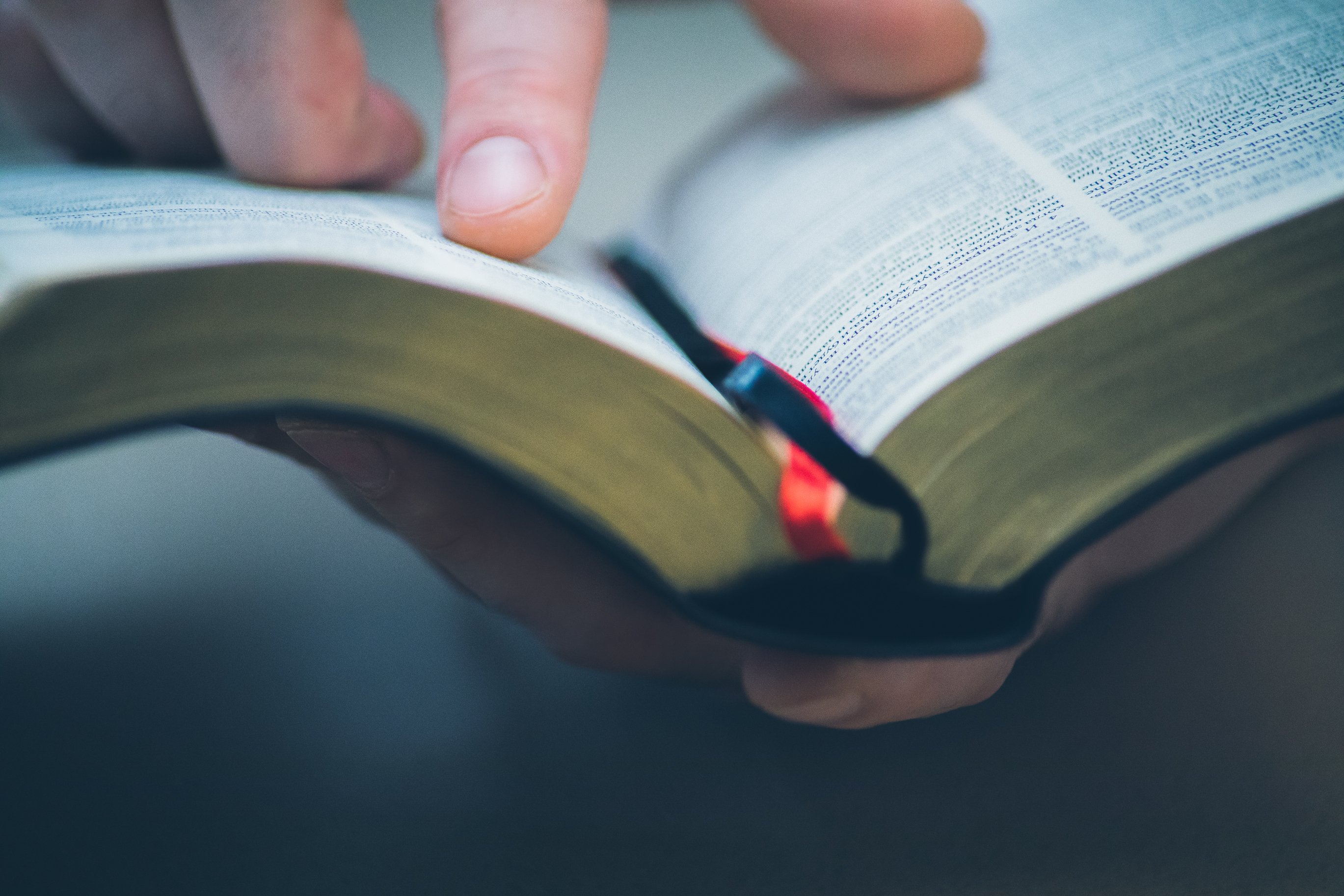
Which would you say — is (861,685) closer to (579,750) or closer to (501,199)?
(579,750)

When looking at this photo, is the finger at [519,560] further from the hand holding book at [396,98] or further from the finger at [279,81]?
the finger at [279,81]

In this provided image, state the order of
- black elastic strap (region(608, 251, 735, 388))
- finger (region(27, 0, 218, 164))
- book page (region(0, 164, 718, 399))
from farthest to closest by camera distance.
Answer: finger (region(27, 0, 218, 164))
black elastic strap (region(608, 251, 735, 388))
book page (region(0, 164, 718, 399))

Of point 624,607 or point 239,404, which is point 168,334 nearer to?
point 239,404

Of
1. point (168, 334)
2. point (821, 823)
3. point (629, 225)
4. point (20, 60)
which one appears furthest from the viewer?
point (629, 225)

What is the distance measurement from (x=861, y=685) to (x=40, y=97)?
2.16ft

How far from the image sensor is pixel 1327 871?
0.31 meters

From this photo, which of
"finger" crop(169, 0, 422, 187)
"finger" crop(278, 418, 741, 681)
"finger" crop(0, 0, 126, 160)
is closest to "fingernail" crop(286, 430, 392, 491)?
"finger" crop(278, 418, 741, 681)

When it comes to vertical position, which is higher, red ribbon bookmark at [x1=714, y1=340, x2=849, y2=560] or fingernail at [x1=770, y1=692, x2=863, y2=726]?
red ribbon bookmark at [x1=714, y1=340, x2=849, y2=560]

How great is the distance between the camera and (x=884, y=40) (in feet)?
1.56

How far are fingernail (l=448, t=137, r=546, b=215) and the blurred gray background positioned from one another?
0.75ft

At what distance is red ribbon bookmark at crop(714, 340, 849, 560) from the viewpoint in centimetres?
32

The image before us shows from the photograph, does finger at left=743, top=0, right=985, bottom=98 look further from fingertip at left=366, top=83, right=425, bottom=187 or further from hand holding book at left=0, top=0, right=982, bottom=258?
fingertip at left=366, top=83, right=425, bottom=187

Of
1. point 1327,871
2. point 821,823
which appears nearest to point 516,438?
point 821,823

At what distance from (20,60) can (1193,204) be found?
706 mm
